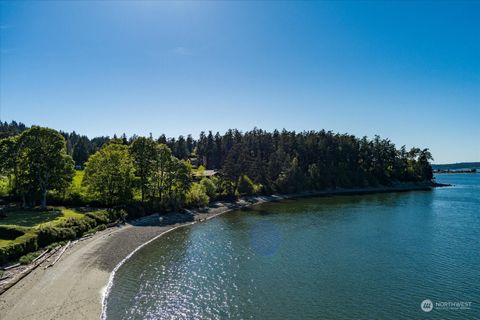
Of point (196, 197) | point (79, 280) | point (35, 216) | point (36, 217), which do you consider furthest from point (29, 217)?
point (196, 197)

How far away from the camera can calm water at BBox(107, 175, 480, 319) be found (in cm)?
3112

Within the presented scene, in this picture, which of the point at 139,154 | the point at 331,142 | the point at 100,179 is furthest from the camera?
the point at 331,142

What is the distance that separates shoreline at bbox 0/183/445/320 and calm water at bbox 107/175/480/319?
5.86 feet

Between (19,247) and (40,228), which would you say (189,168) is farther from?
(19,247)

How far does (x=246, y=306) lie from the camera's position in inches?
1251

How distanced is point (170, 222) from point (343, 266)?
Result: 40.3 metres

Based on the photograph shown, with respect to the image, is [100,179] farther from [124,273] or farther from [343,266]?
[343,266]

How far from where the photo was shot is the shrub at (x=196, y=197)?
86481 millimetres

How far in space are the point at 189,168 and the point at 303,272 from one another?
4953cm

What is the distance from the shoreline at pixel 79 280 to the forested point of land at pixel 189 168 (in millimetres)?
15389

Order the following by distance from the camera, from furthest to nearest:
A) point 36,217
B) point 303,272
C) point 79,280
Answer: point 36,217
point 303,272
point 79,280

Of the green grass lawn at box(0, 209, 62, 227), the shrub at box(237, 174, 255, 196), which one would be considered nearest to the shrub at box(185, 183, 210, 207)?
the shrub at box(237, 174, 255, 196)

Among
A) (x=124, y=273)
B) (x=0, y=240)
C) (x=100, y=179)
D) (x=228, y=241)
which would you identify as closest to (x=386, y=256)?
(x=228, y=241)

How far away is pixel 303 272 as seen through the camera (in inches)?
1601
